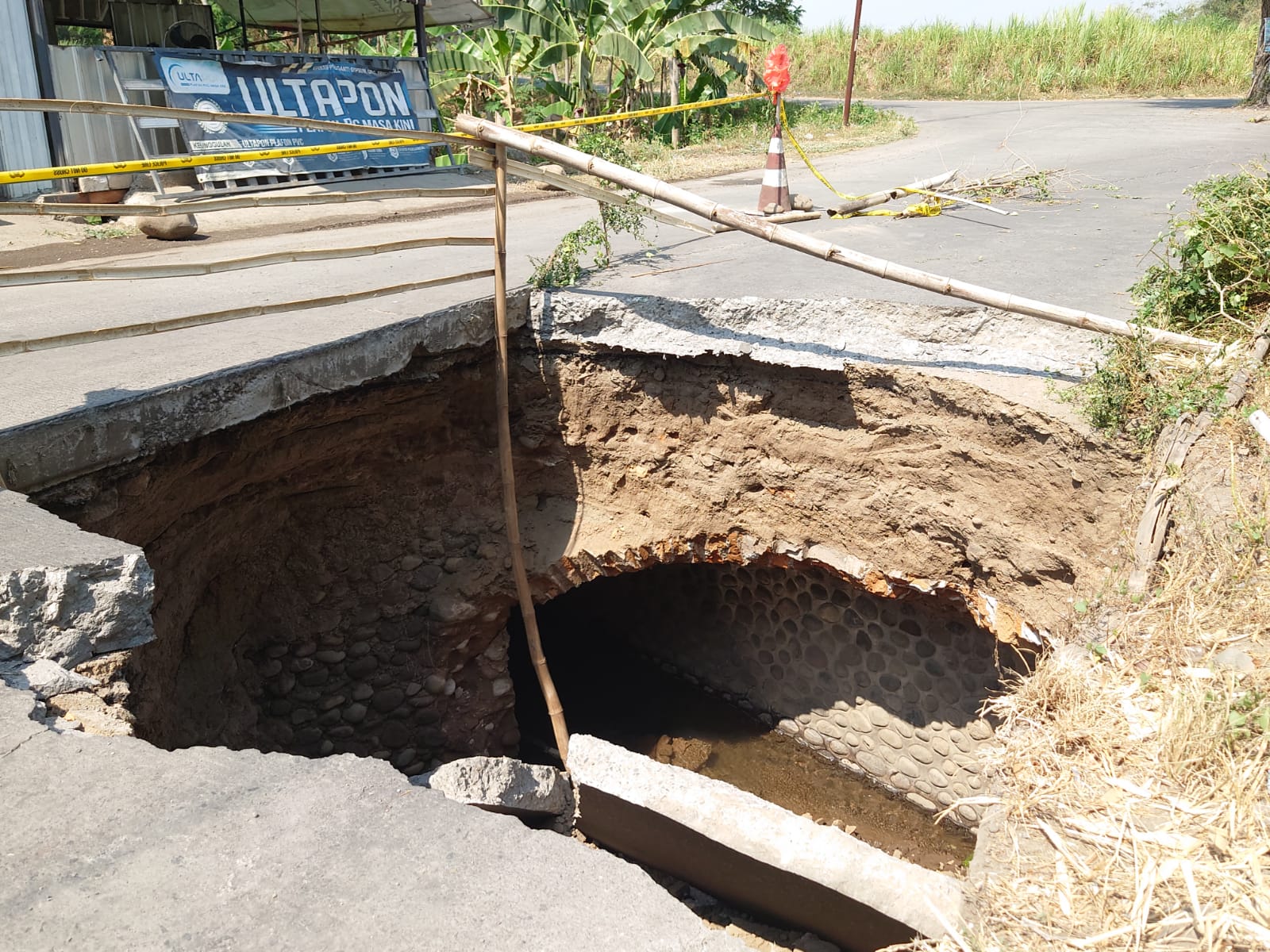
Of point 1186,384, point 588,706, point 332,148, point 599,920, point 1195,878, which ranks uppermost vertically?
point 332,148

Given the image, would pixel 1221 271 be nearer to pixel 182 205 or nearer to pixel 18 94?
pixel 182 205

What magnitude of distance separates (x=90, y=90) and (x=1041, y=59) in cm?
2210

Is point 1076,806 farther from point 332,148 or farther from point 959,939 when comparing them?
point 332,148

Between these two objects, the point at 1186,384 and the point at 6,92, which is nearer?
the point at 1186,384

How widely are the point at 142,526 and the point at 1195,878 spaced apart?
376 centimetres

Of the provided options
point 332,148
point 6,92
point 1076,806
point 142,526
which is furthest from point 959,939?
point 6,92

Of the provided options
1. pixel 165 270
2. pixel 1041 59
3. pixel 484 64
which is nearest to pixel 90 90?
pixel 165 270

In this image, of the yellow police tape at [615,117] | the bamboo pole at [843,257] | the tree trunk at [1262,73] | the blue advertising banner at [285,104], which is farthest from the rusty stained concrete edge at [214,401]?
the tree trunk at [1262,73]

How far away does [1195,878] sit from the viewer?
6.81ft

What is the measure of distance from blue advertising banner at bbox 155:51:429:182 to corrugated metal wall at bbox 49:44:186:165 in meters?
0.40

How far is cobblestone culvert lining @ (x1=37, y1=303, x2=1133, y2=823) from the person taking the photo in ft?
14.7

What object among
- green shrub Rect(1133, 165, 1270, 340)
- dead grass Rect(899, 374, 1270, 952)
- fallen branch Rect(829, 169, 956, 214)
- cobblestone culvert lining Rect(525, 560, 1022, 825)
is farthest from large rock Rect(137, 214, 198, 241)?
dead grass Rect(899, 374, 1270, 952)

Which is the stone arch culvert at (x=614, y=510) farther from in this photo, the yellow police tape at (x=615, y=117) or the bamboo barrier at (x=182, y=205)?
the yellow police tape at (x=615, y=117)

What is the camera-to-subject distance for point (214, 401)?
3.81m
